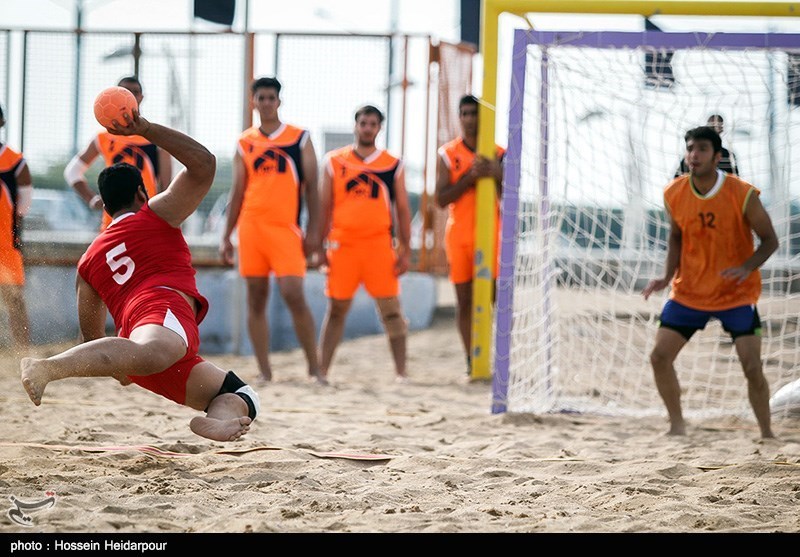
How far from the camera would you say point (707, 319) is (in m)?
5.60

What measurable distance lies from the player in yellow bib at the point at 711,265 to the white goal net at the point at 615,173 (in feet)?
3.12

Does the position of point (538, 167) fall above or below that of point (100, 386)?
above

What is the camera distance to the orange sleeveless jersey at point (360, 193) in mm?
7996

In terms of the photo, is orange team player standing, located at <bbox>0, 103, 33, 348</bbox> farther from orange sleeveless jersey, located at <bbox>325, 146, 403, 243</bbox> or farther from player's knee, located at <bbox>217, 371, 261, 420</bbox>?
player's knee, located at <bbox>217, 371, 261, 420</bbox>

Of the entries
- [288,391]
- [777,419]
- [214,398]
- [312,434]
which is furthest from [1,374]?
[777,419]

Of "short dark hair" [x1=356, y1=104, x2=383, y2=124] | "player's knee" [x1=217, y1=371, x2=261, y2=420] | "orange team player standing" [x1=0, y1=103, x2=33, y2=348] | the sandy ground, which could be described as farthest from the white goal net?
"orange team player standing" [x1=0, y1=103, x2=33, y2=348]

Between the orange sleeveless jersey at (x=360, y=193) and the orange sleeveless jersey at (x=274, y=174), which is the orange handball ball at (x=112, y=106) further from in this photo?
the orange sleeveless jersey at (x=360, y=193)

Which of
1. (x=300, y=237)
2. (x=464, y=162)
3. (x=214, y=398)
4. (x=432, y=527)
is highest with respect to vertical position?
(x=464, y=162)

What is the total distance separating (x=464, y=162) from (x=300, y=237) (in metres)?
1.52

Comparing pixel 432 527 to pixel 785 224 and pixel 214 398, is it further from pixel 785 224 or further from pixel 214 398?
pixel 785 224

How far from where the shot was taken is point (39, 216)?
36.0 ft

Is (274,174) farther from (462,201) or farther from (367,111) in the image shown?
(462,201)

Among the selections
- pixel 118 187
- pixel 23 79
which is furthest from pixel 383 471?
pixel 23 79
